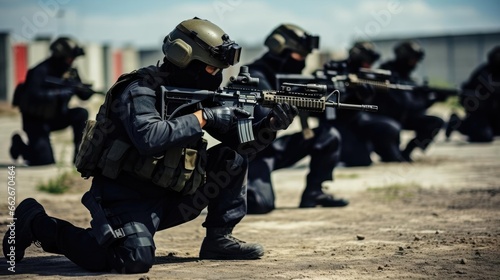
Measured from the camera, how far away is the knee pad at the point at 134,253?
5.23 meters

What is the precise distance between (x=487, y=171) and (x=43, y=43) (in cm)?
2493

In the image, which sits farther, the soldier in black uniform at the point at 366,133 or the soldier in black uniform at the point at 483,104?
the soldier in black uniform at the point at 483,104

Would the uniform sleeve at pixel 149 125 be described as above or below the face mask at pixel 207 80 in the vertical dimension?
below

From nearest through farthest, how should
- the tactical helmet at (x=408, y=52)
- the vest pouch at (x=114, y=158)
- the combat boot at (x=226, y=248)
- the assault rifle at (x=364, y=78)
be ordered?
the vest pouch at (x=114, y=158) → the combat boot at (x=226, y=248) → the assault rifle at (x=364, y=78) → the tactical helmet at (x=408, y=52)

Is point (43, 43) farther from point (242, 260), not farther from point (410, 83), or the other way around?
point (242, 260)

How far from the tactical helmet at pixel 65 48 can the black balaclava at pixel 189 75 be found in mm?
6483

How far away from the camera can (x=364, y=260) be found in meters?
5.70

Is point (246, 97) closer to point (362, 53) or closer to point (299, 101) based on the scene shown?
point (299, 101)

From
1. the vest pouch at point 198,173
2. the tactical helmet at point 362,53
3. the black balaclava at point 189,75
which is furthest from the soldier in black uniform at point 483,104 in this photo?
the vest pouch at point 198,173

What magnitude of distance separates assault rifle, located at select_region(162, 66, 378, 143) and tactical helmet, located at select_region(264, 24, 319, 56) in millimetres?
2397

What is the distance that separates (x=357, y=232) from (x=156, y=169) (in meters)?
2.29

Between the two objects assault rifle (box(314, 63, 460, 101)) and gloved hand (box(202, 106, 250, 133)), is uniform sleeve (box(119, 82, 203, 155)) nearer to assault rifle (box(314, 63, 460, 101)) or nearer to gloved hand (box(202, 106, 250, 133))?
gloved hand (box(202, 106, 250, 133))

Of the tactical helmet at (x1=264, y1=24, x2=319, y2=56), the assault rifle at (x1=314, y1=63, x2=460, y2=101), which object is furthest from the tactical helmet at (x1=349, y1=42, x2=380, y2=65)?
the tactical helmet at (x1=264, y1=24, x2=319, y2=56)

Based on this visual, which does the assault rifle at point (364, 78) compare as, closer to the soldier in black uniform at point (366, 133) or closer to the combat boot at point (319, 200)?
the soldier in black uniform at point (366, 133)
